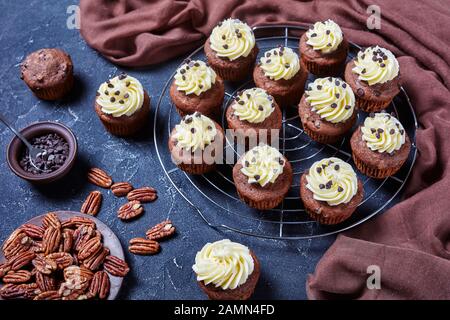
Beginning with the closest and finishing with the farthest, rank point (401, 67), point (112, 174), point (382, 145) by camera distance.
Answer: point (382, 145) → point (112, 174) → point (401, 67)

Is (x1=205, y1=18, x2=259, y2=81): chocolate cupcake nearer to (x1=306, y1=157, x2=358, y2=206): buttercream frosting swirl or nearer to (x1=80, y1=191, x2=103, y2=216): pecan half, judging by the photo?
(x1=306, y1=157, x2=358, y2=206): buttercream frosting swirl

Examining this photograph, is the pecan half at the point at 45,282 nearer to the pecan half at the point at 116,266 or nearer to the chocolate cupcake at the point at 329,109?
the pecan half at the point at 116,266

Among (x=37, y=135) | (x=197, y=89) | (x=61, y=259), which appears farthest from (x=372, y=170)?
(x=37, y=135)

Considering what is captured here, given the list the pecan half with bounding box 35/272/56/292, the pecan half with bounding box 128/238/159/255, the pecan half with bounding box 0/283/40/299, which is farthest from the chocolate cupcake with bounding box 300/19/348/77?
the pecan half with bounding box 0/283/40/299

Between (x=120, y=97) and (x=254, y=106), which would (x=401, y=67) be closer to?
(x=254, y=106)

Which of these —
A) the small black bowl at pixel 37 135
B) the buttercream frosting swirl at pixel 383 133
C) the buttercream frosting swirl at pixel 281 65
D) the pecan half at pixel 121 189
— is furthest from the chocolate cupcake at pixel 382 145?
the small black bowl at pixel 37 135

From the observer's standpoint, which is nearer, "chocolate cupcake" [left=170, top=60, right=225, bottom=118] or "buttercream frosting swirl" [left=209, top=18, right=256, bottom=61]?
"chocolate cupcake" [left=170, top=60, right=225, bottom=118]
